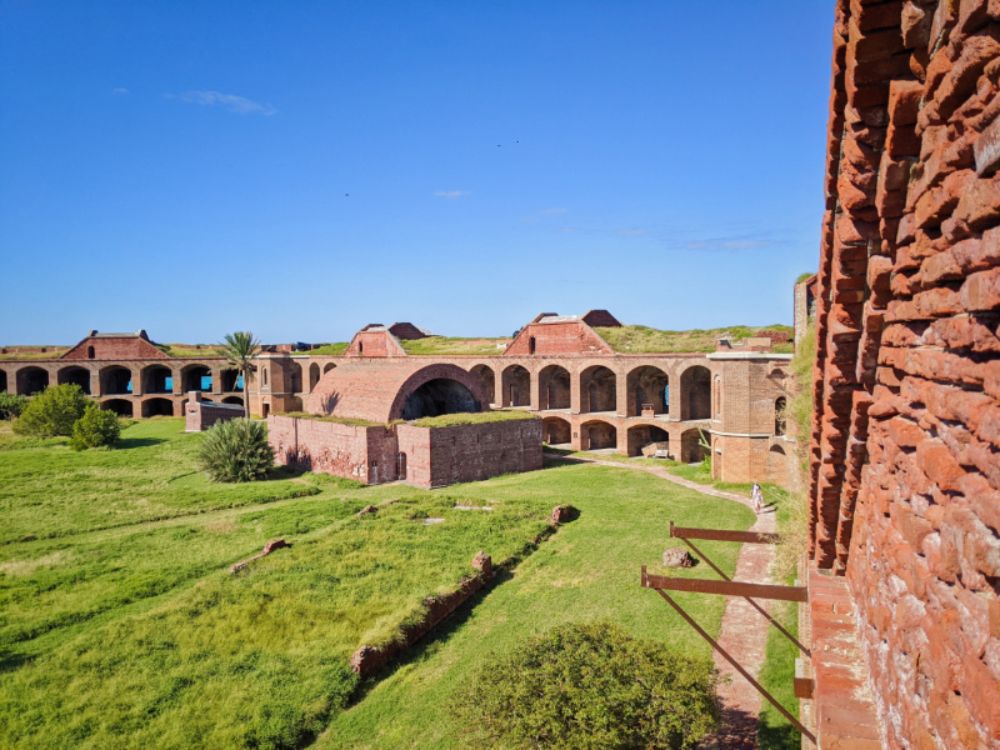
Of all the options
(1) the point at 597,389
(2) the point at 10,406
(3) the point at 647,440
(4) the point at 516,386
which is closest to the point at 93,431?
(2) the point at 10,406

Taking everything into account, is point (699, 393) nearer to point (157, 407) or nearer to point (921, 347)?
point (921, 347)

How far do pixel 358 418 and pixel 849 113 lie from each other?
75.7 feet

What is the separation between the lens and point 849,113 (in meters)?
3.10

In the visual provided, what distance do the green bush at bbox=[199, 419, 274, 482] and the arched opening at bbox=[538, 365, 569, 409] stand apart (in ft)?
46.0

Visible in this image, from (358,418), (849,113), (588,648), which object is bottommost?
(588,648)

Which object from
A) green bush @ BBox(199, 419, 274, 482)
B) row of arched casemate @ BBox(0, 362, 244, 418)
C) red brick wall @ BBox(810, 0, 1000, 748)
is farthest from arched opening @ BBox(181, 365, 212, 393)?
red brick wall @ BBox(810, 0, 1000, 748)

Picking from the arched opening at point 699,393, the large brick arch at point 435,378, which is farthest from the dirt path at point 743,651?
the large brick arch at point 435,378

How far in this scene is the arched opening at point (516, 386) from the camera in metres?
36.0

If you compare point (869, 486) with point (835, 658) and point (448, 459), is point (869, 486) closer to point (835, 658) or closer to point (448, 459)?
point (835, 658)

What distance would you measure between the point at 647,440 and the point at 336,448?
1412 centimetres

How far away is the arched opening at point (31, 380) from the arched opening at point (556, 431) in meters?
36.4

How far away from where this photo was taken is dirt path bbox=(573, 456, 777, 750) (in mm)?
8352

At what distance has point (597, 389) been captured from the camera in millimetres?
32969

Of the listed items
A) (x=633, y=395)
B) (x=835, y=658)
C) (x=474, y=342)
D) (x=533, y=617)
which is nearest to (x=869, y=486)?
(x=835, y=658)
